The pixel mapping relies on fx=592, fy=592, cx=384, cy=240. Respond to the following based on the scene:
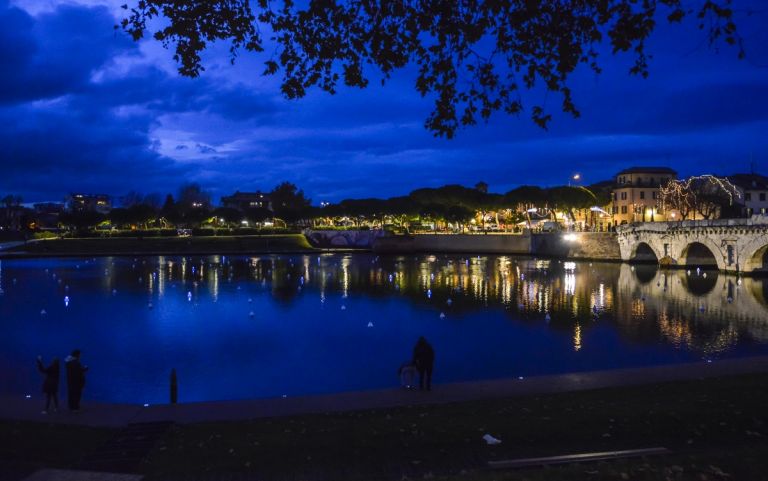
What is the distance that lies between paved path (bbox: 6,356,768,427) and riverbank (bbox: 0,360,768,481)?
0.57 m

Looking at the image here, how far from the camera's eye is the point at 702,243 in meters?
65.8

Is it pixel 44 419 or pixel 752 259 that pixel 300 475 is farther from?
pixel 752 259

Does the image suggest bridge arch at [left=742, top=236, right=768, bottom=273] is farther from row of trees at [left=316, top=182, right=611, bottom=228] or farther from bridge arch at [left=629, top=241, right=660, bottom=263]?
row of trees at [left=316, top=182, right=611, bottom=228]

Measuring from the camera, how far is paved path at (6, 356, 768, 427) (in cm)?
1455

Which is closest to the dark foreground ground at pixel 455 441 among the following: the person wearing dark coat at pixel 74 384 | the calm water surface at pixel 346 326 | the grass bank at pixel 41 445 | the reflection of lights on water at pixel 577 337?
the grass bank at pixel 41 445

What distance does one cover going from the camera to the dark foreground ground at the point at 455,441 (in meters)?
9.40

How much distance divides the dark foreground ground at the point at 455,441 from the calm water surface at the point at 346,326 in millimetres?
7843

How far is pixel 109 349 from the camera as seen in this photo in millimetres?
29234

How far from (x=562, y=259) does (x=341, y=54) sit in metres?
82.0

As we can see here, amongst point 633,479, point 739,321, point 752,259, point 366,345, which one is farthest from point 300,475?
point 752,259

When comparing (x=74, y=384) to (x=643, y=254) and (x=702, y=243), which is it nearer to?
(x=702, y=243)

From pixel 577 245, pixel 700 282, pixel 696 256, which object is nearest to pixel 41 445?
pixel 700 282

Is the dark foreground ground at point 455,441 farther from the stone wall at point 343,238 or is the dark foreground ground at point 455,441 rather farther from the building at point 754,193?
the building at point 754,193

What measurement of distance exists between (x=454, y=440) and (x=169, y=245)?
105 m
